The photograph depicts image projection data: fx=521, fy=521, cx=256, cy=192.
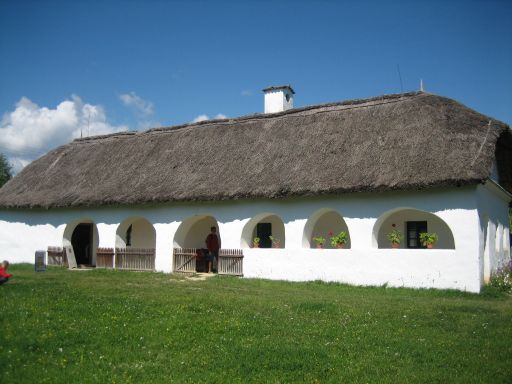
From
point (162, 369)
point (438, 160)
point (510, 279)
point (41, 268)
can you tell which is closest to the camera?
point (162, 369)

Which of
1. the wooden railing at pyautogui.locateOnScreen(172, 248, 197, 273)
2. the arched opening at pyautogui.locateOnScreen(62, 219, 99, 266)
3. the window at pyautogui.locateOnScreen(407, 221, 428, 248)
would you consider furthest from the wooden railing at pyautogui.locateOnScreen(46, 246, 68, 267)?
the window at pyautogui.locateOnScreen(407, 221, 428, 248)

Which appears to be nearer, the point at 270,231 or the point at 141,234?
the point at 270,231

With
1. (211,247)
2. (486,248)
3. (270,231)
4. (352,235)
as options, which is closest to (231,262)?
(211,247)

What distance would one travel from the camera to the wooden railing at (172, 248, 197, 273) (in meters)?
17.8

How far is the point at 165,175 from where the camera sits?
728 inches

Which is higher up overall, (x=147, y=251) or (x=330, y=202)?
(x=330, y=202)

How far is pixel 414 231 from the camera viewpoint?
1669 cm

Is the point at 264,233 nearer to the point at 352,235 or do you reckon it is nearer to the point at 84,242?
the point at 352,235

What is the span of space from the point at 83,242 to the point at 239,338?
16047mm

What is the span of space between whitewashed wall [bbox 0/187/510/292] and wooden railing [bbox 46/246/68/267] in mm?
449

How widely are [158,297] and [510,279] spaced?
401 inches

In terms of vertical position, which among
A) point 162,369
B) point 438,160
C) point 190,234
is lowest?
point 162,369

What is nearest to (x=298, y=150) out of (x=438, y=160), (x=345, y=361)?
(x=438, y=160)

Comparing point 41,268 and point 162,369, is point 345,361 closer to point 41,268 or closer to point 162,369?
point 162,369
